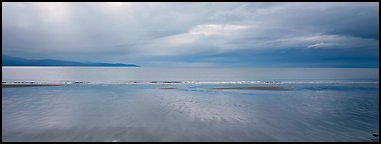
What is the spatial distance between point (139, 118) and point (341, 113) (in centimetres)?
1198

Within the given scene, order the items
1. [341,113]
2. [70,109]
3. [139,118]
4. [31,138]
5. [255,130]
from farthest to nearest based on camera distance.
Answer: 1. [70,109]
2. [341,113]
3. [139,118]
4. [255,130]
5. [31,138]

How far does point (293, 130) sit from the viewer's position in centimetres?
Result: 973

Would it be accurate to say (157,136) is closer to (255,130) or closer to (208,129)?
(208,129)

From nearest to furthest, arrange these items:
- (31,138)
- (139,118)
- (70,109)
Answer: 1. (31,138)
2. (139,118)
3. (70,109)

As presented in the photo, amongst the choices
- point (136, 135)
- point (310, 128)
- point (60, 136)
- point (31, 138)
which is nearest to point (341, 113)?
point (310, 128)

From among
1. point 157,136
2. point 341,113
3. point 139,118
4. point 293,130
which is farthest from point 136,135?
point 341,113

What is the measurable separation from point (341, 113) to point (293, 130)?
543cm

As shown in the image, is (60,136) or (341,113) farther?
(341,113)

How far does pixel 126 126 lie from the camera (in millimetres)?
10094

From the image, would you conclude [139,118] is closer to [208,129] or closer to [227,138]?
[208,129]

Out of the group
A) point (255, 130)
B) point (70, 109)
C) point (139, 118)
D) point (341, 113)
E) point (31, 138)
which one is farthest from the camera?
point (70, 109)

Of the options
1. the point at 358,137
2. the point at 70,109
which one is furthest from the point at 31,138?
the point at 358,137

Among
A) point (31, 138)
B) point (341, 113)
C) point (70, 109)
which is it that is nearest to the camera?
point (31, 138)

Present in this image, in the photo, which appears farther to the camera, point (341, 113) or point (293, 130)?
point (341, 113)
